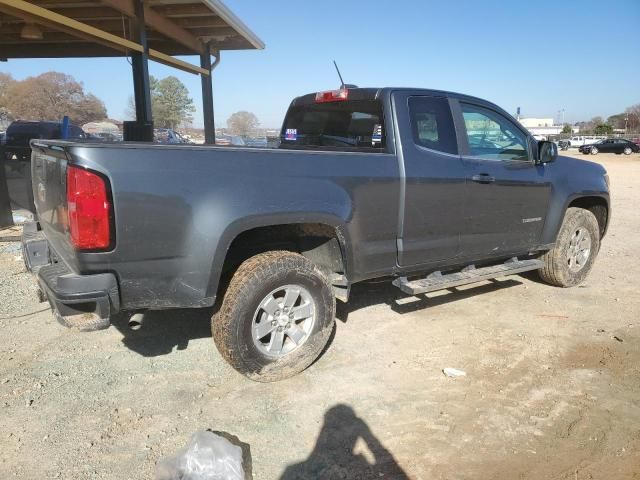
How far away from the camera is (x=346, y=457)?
265 centimetres

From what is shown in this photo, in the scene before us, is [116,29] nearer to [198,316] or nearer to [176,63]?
[176,63]

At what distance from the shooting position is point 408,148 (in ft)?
12.6

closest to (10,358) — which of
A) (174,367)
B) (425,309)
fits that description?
(174,367)

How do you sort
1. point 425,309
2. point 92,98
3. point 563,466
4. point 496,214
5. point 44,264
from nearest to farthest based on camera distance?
point 563,466
point 44,264
point 496,214
point 425,309
point 92,98

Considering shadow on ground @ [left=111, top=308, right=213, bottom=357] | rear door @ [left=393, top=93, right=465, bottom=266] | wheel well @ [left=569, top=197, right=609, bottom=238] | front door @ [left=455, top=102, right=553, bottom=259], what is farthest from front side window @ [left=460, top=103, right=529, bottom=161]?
shadow on ground @ [left=111, top=308, right=213, bottom=357]

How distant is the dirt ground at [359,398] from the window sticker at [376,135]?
157 centimetres

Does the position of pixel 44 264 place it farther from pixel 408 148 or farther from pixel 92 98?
pixel 92 98

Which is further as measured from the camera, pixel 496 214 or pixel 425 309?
pixel 425 309

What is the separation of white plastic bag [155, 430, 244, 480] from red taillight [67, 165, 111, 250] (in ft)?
3.76

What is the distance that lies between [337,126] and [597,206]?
131 inches

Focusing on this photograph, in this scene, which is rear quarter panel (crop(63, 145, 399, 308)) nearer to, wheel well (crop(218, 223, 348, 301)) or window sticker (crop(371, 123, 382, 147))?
wheel well (crop(218, 223, 348, 301))

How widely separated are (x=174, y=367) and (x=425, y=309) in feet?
7.84

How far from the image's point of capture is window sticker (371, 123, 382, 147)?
392 cm

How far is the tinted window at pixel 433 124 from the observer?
3.99m
